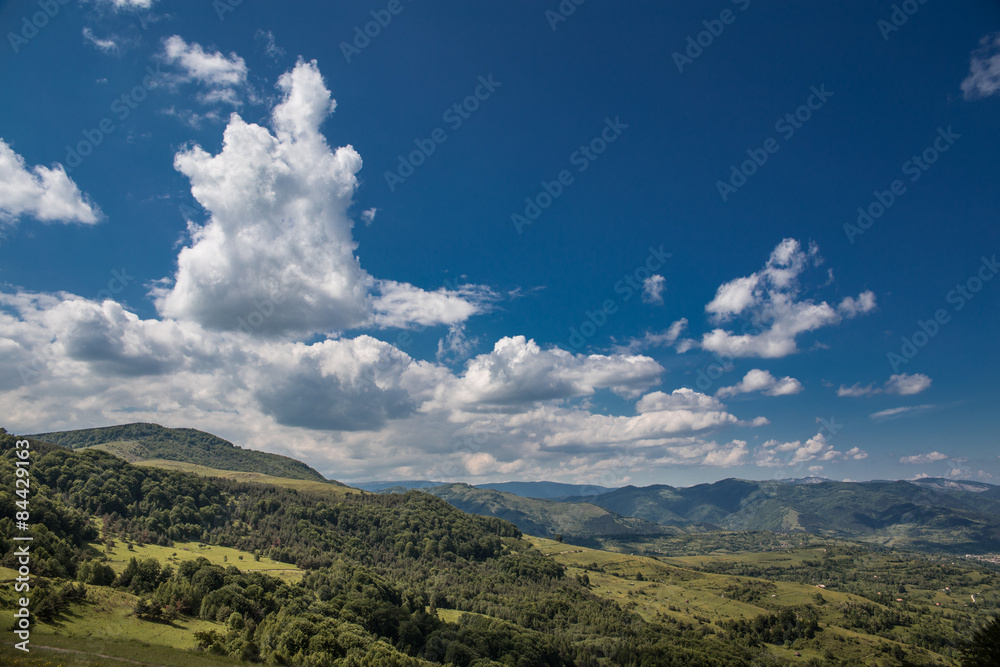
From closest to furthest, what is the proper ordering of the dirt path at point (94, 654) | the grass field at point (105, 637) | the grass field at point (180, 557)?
the grass field at point (105, 637) < the dirt path at point (94, 654) < the grass field at point (180, 557)

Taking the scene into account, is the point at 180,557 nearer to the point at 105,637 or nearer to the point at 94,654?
the point at 105,637

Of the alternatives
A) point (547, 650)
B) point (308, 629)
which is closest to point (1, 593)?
point (308, 629)

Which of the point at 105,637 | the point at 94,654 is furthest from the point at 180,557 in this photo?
the point at 94,654

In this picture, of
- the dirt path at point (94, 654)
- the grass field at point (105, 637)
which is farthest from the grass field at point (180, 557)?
the dirt path at point (94, 654)

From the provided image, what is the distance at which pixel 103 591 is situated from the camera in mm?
96500

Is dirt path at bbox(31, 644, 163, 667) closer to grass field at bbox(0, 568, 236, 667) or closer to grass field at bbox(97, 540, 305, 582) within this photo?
grass field at bbox(0, 568, 236, 667)

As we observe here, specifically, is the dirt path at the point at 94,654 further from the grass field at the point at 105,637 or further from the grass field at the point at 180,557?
the grass field at the point at 180,557

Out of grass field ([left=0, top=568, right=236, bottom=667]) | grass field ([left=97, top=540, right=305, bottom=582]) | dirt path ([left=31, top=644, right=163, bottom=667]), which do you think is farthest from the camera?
grass field ([left=97, top=540, right=305, bottom=582])

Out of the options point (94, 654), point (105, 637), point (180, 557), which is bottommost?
point (180, 557)

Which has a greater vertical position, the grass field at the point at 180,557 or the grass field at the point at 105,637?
the grass field at the point at 105,637

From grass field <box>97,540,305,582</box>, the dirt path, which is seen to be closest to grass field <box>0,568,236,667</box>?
the dirt path

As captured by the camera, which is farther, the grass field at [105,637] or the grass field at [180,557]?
the grass field at [180,557]

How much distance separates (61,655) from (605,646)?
6369 inches

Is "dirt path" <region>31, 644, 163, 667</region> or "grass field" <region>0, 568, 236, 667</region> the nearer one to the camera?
"grass field" <region>0, 568, 236, 667</region>
